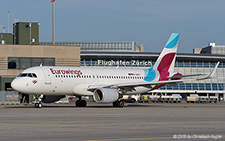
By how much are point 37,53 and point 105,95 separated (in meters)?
26.5

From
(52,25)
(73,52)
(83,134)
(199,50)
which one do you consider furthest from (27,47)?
(199,50)

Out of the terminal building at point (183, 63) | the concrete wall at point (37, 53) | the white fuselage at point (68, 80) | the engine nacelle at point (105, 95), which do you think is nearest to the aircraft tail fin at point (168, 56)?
the white fuselage at point (68, 80)

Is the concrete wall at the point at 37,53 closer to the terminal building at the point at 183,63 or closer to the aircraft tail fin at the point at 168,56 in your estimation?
the aircraft tail fin at the point at 168,56

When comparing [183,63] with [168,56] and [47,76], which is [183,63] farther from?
[47,76]

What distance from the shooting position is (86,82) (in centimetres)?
4500

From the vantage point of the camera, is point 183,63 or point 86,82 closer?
point 86,82

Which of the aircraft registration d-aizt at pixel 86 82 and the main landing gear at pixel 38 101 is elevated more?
the aircraft registration d-aizt at pixel 86 82

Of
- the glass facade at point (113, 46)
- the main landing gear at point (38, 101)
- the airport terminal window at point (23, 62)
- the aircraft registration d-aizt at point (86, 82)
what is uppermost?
the glass facade at point (113, 46)

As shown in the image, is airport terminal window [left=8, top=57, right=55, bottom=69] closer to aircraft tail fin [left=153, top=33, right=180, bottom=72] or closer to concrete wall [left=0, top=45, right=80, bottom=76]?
concrete wall [left=0, top=45, right=80, bottom=76]

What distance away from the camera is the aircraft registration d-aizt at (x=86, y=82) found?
137 ft

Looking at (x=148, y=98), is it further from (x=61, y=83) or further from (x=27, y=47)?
(x=61, y=83)

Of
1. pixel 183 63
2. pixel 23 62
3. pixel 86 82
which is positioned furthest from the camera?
pixel 183 63

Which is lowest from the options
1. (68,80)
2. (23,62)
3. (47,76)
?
(68,80)

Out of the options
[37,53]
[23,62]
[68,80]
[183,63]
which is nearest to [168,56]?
[68,80]
